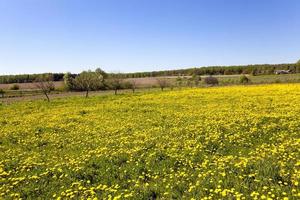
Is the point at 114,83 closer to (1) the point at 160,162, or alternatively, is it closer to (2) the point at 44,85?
(2) the point at 44,85

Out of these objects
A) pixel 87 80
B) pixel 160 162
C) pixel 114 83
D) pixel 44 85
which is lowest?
pixel 160 162

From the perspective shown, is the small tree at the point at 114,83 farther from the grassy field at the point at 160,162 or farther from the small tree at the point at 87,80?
the grassy field at the point at 160,162

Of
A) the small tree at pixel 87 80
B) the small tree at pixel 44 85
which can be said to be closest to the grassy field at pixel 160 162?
the small tree at pixel 44 85

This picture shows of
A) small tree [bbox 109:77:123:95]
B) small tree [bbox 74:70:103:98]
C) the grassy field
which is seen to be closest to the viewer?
the grassy field

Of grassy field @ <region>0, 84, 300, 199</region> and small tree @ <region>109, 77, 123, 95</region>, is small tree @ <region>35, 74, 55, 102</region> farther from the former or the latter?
grassy field @ <region>0, 84, 300, 199</region>

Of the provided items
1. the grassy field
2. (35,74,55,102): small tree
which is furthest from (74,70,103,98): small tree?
the grassy field

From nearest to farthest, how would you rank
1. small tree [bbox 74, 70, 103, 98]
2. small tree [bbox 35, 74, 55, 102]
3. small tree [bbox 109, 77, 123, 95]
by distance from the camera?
small tree [bbox 35, 74, 55, 102] < small tree [bbox 74, 70, 103, 98] < small tree [bbox 109, 77, 123, 95]

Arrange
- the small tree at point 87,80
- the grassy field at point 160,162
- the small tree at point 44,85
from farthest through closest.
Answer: the small tree at point 87,80, the small tree at point 44,85, the grassy field at point 160,162

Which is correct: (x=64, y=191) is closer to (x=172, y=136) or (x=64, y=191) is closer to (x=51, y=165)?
(x=51, y=165)

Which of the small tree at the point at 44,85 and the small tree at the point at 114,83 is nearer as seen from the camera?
the small tree at the point at 44,85

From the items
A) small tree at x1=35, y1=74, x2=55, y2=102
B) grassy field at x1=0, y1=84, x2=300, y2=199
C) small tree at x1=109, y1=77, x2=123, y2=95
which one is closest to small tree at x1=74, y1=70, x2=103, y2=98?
small tree at x1=109, y1=77, x2=123, y2=95

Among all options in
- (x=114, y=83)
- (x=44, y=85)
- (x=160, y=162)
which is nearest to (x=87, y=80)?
(x=114, y=83)

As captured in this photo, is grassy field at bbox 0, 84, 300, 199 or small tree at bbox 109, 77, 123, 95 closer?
grassy field at bbox 0, 84, 300, 199

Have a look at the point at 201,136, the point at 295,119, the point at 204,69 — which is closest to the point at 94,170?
the point at 201,136
